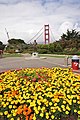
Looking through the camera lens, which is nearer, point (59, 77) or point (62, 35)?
point (59, 77)

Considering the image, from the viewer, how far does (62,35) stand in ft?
243

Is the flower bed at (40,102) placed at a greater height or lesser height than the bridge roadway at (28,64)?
greater

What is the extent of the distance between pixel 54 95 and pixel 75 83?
117cm

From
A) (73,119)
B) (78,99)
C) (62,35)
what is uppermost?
(62,35)

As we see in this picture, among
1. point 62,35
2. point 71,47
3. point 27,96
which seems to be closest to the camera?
point 27,96

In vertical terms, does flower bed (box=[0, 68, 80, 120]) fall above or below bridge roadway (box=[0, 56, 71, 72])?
above

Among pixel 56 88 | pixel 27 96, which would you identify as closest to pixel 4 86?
pixel 27 96

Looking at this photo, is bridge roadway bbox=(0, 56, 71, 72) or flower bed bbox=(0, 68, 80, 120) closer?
flower bed bbox=(0, 68, 80, 120)

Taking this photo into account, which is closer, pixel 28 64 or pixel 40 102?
pixel 40 102

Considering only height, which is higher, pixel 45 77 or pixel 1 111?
pixel 45 77

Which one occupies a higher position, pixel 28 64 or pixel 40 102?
pixel 40 102

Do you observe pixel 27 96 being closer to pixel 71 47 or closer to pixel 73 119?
pixel 73 119

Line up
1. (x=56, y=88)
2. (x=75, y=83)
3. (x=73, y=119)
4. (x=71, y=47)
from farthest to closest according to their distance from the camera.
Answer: (x=71, y=47) → (x=75, y=83) → (x=56, y=88) → (x=73, y=119)

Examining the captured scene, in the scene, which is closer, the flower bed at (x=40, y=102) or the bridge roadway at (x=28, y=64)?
the flower bed at (x=40, y=102)
